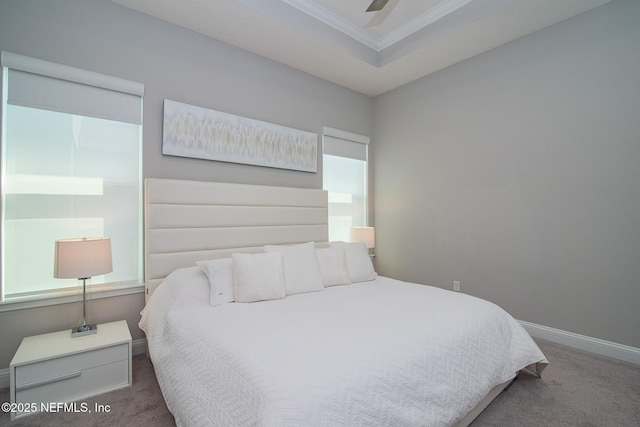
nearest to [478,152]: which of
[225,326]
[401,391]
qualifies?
[401,391]

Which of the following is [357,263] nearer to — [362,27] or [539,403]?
[539,403]

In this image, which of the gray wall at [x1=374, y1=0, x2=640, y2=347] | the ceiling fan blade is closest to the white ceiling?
the ceiling fan blade

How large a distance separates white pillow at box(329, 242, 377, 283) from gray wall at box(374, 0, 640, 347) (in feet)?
3.72

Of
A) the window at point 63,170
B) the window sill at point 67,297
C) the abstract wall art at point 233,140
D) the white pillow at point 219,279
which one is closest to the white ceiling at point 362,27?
the abstract wall art at point 233,140

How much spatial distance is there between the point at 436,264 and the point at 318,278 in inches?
69.0

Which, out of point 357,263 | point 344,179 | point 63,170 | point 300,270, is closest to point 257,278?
point 300,270

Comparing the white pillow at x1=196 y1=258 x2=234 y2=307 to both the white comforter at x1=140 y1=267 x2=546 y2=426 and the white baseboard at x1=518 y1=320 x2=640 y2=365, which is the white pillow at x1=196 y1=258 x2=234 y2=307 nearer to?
the white comforter at x1=140 y1=267 x2=546 y2=426

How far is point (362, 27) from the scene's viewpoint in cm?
309

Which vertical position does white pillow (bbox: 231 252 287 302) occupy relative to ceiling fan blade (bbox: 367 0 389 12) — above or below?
below

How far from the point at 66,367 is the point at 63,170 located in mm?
1362

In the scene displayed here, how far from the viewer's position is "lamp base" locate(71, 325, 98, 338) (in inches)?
78.5

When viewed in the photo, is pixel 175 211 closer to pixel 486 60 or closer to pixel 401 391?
pixel 401 391

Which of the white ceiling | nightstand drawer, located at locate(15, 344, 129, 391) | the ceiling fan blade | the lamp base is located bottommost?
nightstand drawer, located at locate(15, 344, 129, 391)

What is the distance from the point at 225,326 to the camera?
163 centimetres
